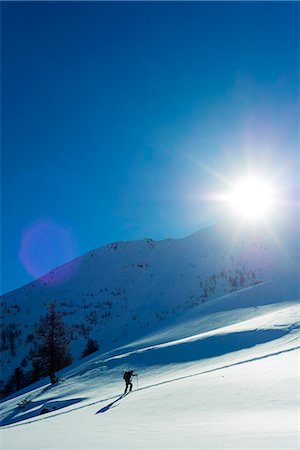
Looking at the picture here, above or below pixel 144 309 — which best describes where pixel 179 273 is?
above

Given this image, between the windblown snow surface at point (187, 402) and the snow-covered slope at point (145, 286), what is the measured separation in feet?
191

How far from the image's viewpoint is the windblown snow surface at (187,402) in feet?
26.2

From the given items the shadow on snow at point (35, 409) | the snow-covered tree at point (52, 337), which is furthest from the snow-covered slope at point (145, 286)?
the shadow on snow at point (35, 409)

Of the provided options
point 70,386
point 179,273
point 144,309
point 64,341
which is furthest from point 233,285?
point 70,386

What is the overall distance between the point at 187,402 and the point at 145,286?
502 feet

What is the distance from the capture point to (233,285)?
122938 mm

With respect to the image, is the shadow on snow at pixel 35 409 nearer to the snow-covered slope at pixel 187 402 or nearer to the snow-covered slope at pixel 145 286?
the snow-covered slope at pixel 187 402

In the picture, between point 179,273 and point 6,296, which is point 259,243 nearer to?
point 179,273

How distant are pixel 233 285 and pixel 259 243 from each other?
4757 centimetres

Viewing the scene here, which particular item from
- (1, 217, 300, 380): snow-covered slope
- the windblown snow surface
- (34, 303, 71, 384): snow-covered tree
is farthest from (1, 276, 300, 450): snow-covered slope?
(1, 217, 300, 380): snow-covered slope

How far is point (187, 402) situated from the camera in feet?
42.9

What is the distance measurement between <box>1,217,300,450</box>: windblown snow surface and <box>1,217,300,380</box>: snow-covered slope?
58.3m

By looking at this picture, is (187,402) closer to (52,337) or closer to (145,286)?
(52,337)

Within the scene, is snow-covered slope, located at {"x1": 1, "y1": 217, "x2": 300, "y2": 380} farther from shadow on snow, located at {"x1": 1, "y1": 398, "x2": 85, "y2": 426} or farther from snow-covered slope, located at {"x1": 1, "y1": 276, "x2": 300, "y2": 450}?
snow-covered slope, located at {"x1": 1, "y1": 276, "x2": 300, "y2": 450}
